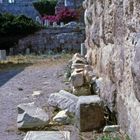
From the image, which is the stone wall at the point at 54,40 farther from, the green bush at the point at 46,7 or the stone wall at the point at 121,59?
the stone wall at the point at 121,59

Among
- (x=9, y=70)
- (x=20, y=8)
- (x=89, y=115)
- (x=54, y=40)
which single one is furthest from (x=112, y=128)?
(x=20, y=8)

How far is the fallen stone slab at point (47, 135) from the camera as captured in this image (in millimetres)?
3762

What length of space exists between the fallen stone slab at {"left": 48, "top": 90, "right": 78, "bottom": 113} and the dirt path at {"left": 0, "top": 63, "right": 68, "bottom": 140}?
38 centimetres

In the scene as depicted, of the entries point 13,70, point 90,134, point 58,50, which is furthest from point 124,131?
point 58,50

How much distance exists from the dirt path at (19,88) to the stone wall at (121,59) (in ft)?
3.06

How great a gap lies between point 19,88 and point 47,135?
3.00 m

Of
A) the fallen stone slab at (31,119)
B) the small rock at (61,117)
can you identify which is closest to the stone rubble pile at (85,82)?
the small rock at (61,117)

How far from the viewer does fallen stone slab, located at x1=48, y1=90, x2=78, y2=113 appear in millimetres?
4555

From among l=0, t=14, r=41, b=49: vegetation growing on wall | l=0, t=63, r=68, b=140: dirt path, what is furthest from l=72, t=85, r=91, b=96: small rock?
l=0, t=14, r=41, b=49: vegetation growing on wall

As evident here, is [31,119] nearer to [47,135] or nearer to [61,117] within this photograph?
[61,117]

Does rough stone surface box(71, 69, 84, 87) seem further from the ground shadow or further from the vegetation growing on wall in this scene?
the vegetation growing on wall

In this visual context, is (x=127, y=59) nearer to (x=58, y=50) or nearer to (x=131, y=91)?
(x=131, y=91)

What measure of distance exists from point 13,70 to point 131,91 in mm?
6550

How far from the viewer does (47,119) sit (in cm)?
434
